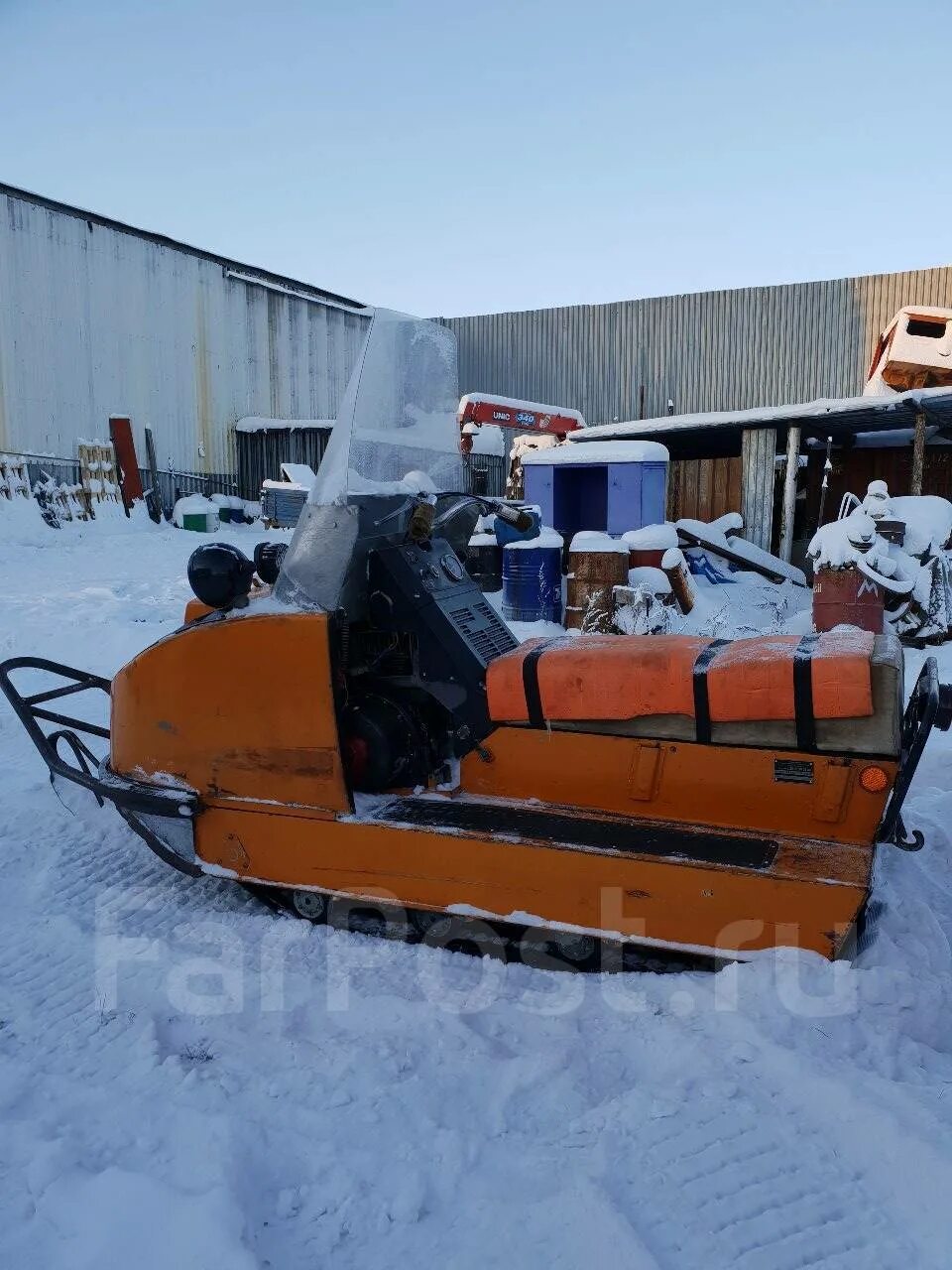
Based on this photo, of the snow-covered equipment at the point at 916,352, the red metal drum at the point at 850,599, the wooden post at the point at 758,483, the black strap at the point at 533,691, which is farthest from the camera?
the snow-covered equipment at the point at 916,352

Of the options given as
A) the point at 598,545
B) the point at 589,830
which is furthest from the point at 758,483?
the point at 589,830

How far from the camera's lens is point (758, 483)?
1174 centimetres

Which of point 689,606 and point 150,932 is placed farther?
point 689,606

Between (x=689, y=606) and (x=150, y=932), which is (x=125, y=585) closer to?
(x=689, y=606)

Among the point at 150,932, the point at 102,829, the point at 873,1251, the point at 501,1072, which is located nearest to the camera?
the point at 873,1251

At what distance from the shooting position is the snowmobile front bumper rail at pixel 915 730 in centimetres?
247

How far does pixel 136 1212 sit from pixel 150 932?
1.33m

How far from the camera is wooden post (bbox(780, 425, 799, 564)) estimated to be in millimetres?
11278

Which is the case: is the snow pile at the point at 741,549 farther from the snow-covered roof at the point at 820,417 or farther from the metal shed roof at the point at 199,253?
the metal shed roof at the point at 199,253

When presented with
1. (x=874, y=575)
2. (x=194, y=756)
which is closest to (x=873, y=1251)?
(x=194, y=756)

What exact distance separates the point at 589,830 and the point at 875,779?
0.87m

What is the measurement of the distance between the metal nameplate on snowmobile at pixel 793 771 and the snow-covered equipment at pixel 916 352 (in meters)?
11.3

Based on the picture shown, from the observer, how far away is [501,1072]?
2.24 meters

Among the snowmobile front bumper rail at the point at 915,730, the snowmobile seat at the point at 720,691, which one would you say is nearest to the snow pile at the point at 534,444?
the snowmobile seat at the point at 720,691
